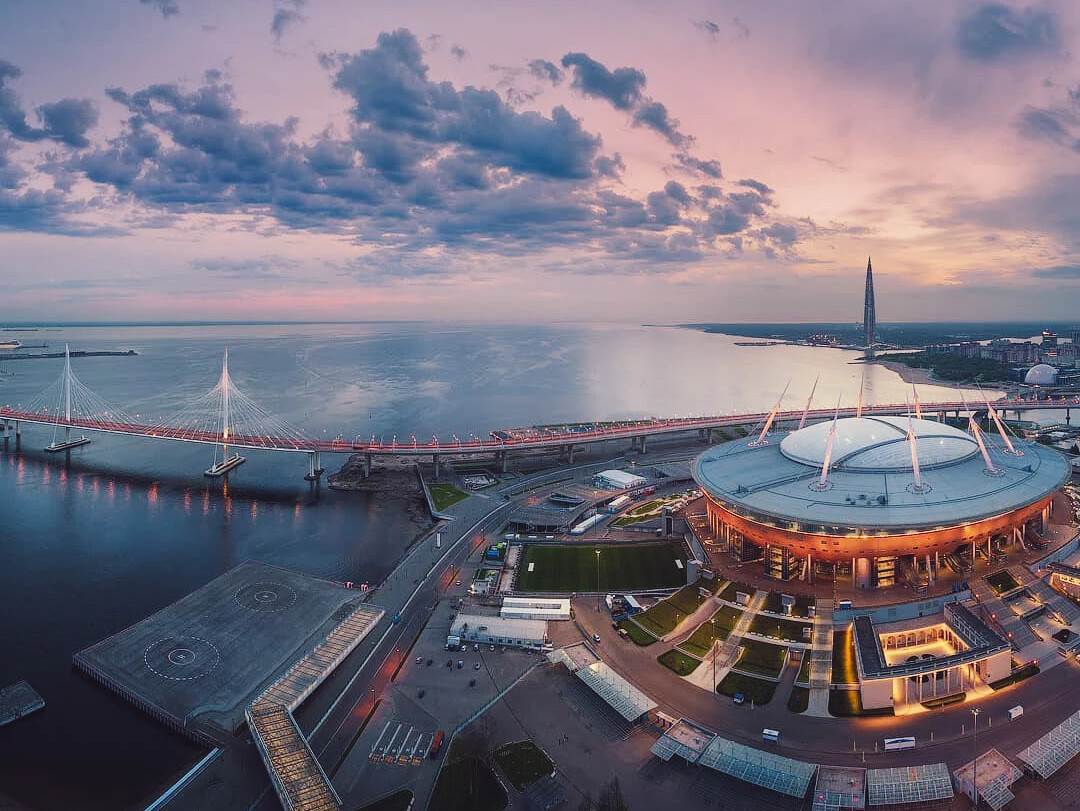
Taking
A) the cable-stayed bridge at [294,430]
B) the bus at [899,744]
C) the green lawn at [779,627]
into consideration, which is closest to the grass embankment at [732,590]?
the green lawn at [779,627]

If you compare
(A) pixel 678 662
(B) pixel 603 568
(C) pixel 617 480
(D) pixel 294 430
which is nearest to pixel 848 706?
(A) pixel 678 662

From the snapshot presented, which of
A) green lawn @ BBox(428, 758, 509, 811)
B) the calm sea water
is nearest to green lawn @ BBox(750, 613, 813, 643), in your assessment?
green lawn @ BBox(428, 758, 509, 811)

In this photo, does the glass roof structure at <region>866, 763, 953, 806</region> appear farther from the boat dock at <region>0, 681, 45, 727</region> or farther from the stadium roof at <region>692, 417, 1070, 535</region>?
the boat dock at <region>0, 681, 45, 727</region>

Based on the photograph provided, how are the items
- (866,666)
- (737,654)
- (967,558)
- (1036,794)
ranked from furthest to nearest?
(967,558) < (737,654) < (866,666) < (1036,794)

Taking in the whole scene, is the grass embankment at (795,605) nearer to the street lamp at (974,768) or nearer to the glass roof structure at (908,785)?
the street lamp at (974,768)

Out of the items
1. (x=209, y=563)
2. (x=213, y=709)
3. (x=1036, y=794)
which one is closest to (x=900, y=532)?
(x=1036, y=794)

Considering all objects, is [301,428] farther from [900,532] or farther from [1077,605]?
[1077,605]

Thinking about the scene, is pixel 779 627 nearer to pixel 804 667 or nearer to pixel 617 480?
pixel 804 667
